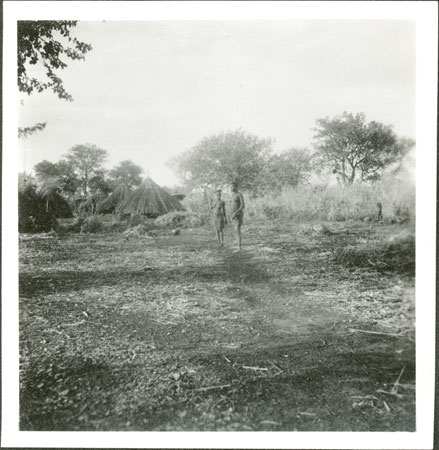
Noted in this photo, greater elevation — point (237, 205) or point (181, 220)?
point (237, 205)

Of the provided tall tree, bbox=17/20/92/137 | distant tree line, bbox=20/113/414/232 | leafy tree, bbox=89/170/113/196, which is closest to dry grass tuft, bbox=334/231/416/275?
distant tree line, bbox=20/113/414/232

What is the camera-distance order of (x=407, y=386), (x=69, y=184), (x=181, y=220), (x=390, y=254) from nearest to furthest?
(x=407, y=386), (x=390, y=254), (x=69, y=184), (x=181, y=220)

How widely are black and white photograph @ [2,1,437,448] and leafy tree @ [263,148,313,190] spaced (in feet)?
0.04

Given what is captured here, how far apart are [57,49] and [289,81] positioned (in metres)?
1.60

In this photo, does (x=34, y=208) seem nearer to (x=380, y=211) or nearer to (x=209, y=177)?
(x=209, y=177)

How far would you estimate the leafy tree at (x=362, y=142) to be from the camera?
251 cm

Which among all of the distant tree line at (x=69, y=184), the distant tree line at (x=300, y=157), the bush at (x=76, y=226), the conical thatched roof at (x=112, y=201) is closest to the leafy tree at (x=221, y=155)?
the distant tree line at (x=300, y=157)

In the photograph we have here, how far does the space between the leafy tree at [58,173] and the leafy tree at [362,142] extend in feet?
5.52

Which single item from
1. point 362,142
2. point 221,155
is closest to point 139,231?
point 221,155

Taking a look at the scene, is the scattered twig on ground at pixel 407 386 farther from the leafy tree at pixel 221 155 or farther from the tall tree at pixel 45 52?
the tall tree at pixel 45 52

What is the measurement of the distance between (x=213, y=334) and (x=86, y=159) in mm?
1443

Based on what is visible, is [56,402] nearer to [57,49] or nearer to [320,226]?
[320,226]

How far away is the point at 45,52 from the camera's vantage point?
8.60 ft

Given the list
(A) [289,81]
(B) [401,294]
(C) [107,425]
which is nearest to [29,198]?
(C) [107,425]
